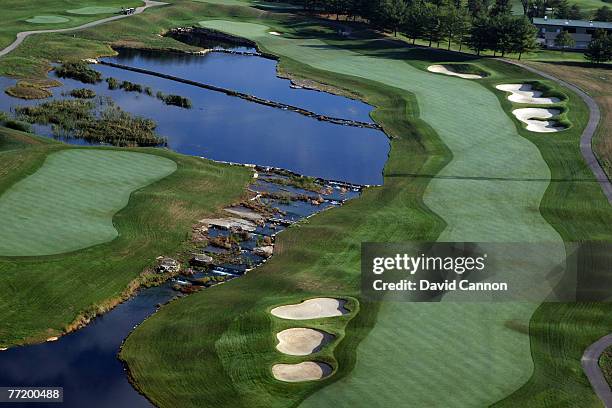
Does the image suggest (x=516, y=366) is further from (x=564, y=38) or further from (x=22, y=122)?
(x=564, y=38)

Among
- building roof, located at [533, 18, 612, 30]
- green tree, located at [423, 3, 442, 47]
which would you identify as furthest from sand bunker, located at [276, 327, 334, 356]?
building roof, located at [533, 18, 612, 30]

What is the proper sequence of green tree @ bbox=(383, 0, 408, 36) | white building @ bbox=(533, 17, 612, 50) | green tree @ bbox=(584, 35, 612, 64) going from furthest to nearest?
white building @ bbox=(533, 17, 612, 50) < green tree @ bbox=(383, 0, 408, 36) < green tree @ bbox=(584, 35, 612, 64)

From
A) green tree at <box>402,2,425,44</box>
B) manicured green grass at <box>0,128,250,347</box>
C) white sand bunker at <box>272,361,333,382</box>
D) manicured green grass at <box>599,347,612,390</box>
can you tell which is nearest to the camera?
white sand bunker at <box>272,361,333,382</box>

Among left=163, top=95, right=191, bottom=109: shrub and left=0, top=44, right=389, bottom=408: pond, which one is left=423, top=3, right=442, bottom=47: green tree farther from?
left=163, top=95, right=191, bottom=109: shrub

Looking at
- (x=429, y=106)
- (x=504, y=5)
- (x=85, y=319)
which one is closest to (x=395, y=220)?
(x=85, y=319)

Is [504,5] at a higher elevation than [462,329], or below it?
higher

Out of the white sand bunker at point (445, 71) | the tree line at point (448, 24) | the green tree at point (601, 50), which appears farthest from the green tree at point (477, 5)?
the white sand bunker at point (445, 71)

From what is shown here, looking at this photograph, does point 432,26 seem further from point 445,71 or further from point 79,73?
point 79,73
